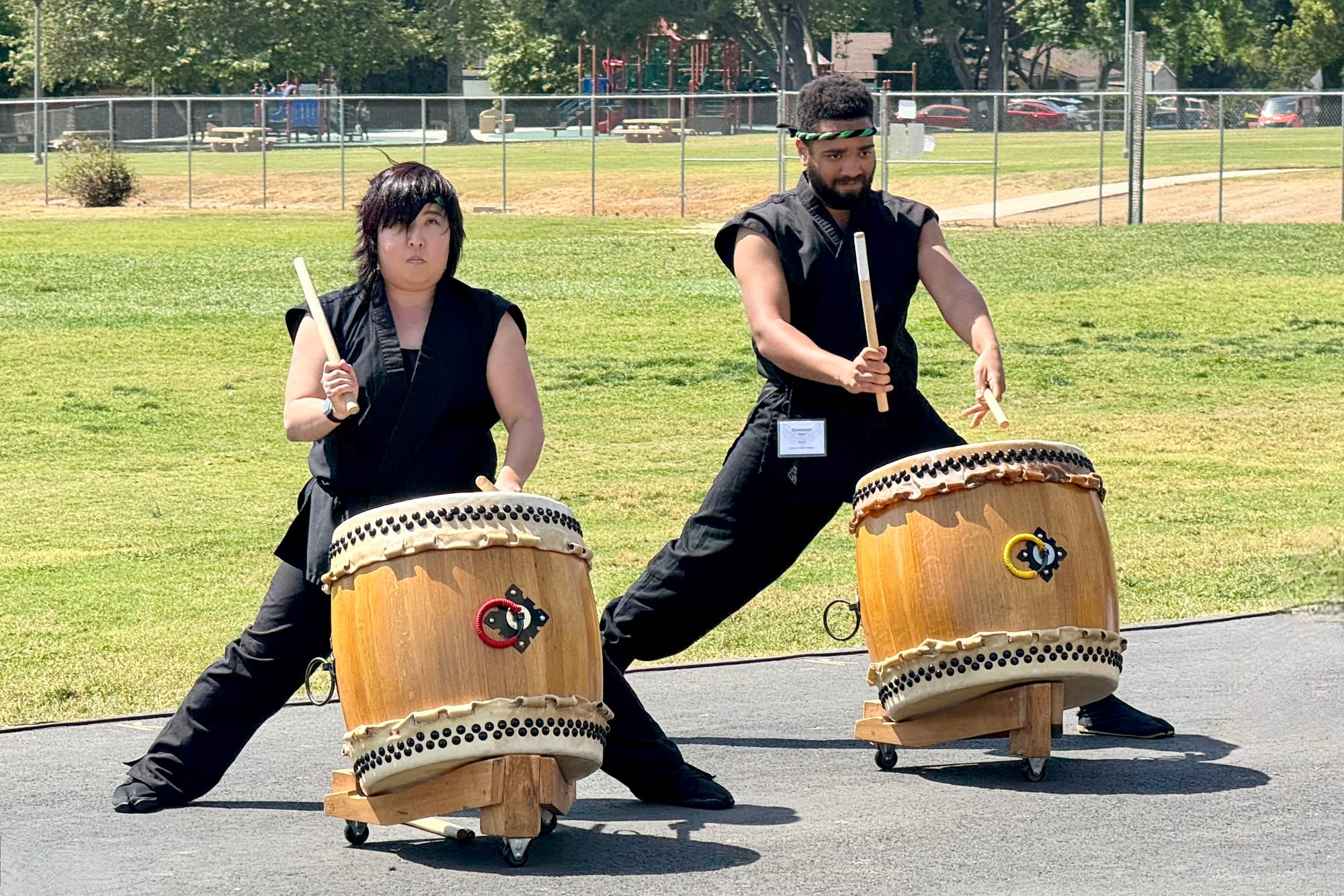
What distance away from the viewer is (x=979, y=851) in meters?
4.89

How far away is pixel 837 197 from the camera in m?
5.83

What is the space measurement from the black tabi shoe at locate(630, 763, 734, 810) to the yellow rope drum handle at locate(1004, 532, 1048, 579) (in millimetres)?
937

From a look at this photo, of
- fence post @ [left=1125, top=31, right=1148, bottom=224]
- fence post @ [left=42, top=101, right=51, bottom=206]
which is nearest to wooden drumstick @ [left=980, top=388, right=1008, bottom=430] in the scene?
fence post @ [left=1125, top=31, right=1148, bottom=224]

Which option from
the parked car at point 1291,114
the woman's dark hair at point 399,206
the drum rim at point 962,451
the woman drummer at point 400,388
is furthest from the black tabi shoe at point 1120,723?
the parked car at point 1291,114

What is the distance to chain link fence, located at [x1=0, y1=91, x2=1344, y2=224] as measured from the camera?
3362cm

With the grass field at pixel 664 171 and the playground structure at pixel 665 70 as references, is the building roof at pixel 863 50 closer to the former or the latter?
the playground structure at pixel 665 70

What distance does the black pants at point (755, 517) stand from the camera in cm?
Answer: 578

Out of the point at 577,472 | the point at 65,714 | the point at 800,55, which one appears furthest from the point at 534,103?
the point at 65,714

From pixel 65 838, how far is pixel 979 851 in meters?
2.20

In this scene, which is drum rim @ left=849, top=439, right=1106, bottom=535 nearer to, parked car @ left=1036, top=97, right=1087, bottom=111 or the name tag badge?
the name tag badge

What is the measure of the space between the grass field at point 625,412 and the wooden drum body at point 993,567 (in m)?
2.32

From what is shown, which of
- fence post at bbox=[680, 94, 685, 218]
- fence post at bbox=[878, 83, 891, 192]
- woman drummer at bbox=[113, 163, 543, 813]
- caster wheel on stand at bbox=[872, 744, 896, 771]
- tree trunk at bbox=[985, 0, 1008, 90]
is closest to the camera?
woman drummer at bbox=[113, 163, 543, 813]

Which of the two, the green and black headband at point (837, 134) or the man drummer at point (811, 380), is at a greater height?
the green and black headband at point (837, 134)

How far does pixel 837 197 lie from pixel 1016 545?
114 centimetres
